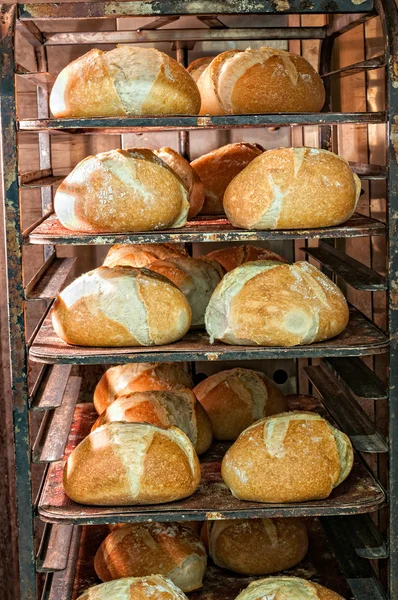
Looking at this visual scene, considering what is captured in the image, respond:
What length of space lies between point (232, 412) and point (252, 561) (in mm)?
519

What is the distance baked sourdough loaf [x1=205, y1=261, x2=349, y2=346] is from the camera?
262 cm

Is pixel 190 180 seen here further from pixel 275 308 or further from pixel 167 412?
pixel 167 412

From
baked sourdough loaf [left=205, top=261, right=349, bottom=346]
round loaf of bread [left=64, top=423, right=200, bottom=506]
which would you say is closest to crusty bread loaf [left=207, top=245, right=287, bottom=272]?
baked sourdough loaf [left=205, top=261, right=349, bottom=346]

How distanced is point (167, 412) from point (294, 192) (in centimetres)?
83

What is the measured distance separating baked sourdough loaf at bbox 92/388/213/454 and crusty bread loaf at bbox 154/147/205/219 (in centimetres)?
62

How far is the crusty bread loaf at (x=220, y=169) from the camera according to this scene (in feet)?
10.5

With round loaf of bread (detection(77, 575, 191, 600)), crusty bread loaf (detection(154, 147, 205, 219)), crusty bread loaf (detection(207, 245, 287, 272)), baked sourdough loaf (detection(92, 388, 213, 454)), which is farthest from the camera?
crusty bread loaf (detection(207, 245, 287, 272))

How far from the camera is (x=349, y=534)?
9.61 feet

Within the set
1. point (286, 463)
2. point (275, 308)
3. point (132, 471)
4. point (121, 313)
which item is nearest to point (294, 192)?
point (275, 308)

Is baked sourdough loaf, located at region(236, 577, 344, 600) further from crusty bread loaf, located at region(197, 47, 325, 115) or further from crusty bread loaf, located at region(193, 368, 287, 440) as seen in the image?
crusty bread loaf, located at region(197, 47, 325, 115)

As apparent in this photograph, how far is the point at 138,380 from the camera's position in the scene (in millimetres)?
3160

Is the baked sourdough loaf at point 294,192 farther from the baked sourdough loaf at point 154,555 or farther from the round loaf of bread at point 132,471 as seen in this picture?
the baked sourdough loaf at point 154,555

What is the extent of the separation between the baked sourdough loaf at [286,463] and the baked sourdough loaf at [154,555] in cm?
31

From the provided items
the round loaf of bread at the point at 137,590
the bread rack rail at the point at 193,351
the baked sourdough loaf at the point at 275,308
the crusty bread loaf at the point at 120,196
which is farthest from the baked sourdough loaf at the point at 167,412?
the crusty bread loaf at the point at 120,196
